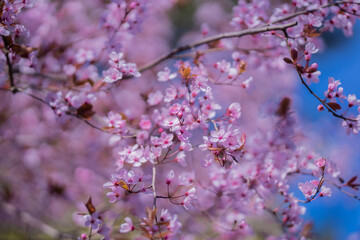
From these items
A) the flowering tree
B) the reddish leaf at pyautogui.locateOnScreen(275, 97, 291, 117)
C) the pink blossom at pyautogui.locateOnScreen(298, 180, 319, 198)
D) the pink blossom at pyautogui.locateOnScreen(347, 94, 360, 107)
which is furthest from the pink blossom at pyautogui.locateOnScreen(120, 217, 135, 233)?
the pink blossom at pyautogui.locateOnScreen(347, 94, 360, 107)

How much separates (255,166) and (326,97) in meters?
0.47

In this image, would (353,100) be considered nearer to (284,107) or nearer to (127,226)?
(284,107)

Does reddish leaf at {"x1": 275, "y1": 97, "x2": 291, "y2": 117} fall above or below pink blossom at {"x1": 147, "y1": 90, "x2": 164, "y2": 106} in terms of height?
above

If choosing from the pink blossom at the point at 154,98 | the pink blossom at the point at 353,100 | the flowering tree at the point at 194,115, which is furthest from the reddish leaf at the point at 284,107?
the pink blossom at the point at 154,98

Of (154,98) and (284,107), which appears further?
(154,98)

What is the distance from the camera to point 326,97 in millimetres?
1522

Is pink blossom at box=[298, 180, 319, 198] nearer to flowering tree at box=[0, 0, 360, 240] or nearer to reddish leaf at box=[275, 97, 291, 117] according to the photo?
flowering tree at box=[0, 0, 360, 240]

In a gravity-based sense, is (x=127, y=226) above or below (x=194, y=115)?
below

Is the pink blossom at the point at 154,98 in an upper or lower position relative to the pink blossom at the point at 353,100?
lower

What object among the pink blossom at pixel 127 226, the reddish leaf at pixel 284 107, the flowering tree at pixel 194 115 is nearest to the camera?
the pink blossom at pixel 127 226

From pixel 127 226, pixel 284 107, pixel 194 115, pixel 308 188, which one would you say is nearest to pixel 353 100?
pixel 284 107

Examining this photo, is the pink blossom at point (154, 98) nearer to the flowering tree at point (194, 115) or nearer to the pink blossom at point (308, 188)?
the flowering tree at point (194, 115)

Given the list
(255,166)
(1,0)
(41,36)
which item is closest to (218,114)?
(255,166)

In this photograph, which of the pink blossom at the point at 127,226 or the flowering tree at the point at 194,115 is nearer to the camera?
the pink blossom at the point at 127,226
